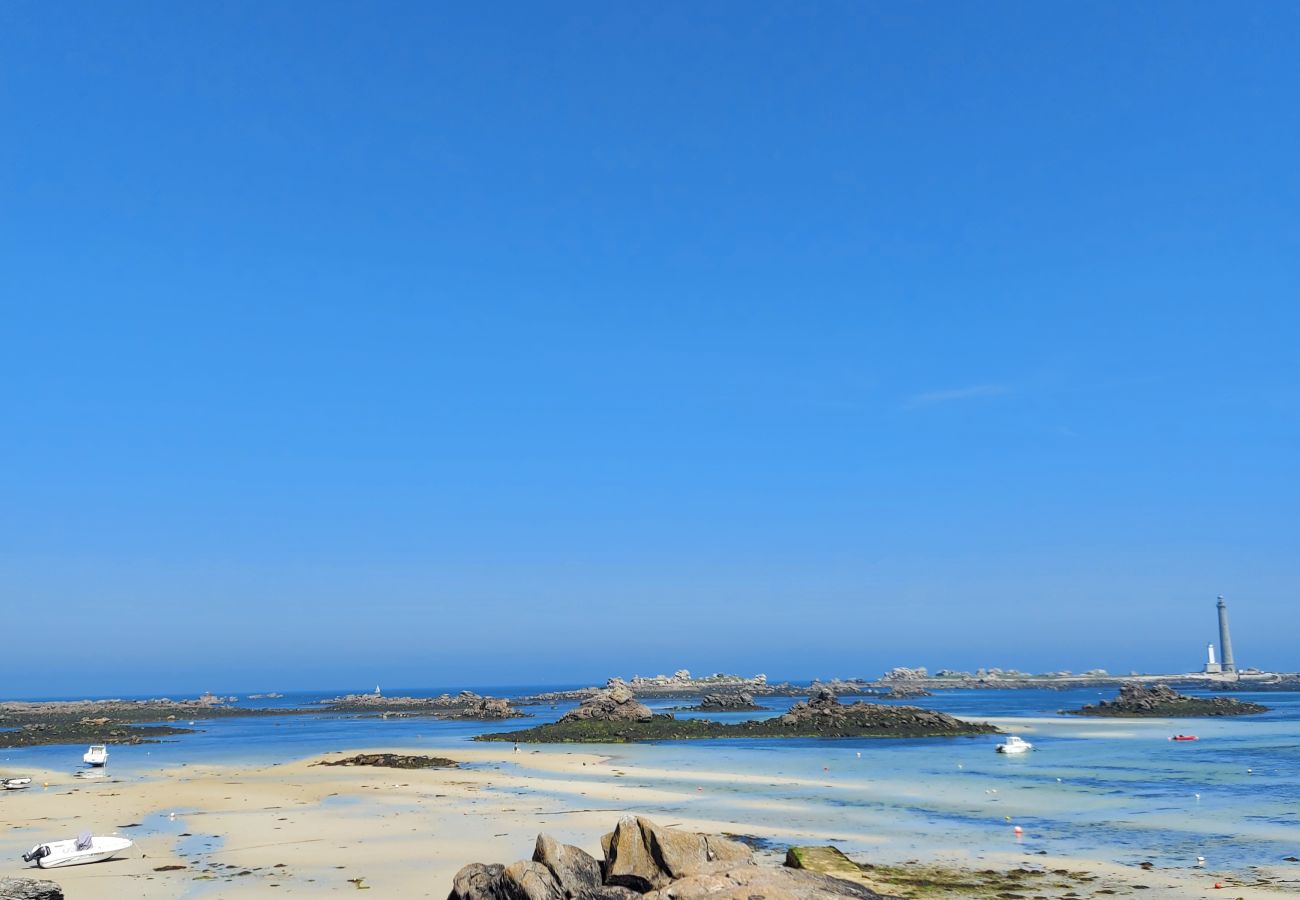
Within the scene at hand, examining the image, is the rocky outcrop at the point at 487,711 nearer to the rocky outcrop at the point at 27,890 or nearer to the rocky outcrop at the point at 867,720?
the rocky outcrop at the point at 867,720

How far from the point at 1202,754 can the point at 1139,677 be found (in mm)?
165609

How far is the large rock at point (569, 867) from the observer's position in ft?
49.6

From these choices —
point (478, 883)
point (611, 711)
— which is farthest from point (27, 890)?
point (611, 711)

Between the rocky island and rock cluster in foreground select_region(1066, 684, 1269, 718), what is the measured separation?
2639 centimetres

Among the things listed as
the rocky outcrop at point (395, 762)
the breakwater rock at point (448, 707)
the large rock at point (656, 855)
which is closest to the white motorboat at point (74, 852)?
the large rock at point (656, 855)

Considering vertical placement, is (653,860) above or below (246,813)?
above

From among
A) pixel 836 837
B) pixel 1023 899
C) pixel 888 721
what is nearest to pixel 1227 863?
pixel 1023 899

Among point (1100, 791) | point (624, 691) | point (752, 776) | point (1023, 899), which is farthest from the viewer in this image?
point (624, 691)

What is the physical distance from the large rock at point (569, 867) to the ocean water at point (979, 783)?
384 inches

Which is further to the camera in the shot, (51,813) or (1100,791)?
(1100,791)

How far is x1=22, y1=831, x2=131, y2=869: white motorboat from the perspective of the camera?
21969 mm

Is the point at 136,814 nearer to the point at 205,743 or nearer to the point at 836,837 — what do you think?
the point at 836,837

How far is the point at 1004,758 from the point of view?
48.7 meters

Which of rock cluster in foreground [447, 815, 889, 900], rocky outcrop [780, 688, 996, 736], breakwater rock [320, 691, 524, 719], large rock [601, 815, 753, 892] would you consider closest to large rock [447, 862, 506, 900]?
rock cluster in foreground [447, 815, 889, 900]
